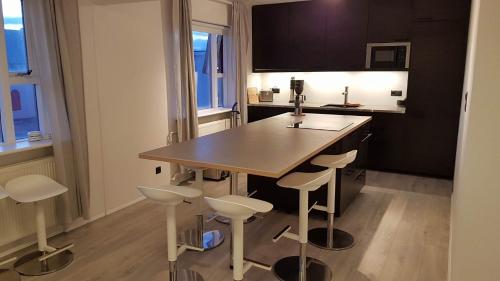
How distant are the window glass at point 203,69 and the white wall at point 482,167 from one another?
390 centimetres

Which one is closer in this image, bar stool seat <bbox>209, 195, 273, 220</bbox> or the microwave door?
bar stool seat <bbox>209, 195, 273, 220</bbox>

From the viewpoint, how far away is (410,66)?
4926mm

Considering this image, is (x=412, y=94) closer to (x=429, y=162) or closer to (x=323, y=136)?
(x=429, y=162)

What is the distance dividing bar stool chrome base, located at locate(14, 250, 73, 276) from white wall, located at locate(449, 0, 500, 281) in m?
2.71

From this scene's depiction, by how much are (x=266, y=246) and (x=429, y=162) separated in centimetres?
301

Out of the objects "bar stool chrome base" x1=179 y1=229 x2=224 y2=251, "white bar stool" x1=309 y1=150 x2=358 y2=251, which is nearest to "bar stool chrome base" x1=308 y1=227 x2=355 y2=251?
"white bar stool" x1=309 y1=150 x2=358 y2=251

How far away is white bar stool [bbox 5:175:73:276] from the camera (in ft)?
8.83

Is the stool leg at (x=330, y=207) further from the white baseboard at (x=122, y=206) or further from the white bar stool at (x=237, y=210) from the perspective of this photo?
the white baseboard at (x=122, y=206)

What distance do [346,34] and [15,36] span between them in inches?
164

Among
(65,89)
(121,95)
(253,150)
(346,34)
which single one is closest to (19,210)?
(65,89)

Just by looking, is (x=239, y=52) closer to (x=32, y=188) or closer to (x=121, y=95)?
(x=121, y=95)

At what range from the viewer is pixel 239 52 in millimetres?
5605

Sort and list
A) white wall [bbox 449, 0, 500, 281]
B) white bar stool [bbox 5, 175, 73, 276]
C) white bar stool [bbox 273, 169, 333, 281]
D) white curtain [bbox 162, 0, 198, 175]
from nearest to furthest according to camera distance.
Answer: white wall [bbox 449, 0, 500, 281], white bar stool [bbox 273, 169, 333, 281], white bar stool [bbox 5, 175, 73, 276], white curtain [bbox 162, 0, 198, 175]

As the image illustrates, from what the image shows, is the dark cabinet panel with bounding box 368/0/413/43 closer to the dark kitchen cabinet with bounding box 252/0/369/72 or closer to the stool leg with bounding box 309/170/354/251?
the dark kitchen cabinet with bounding box 252/0/369/72
